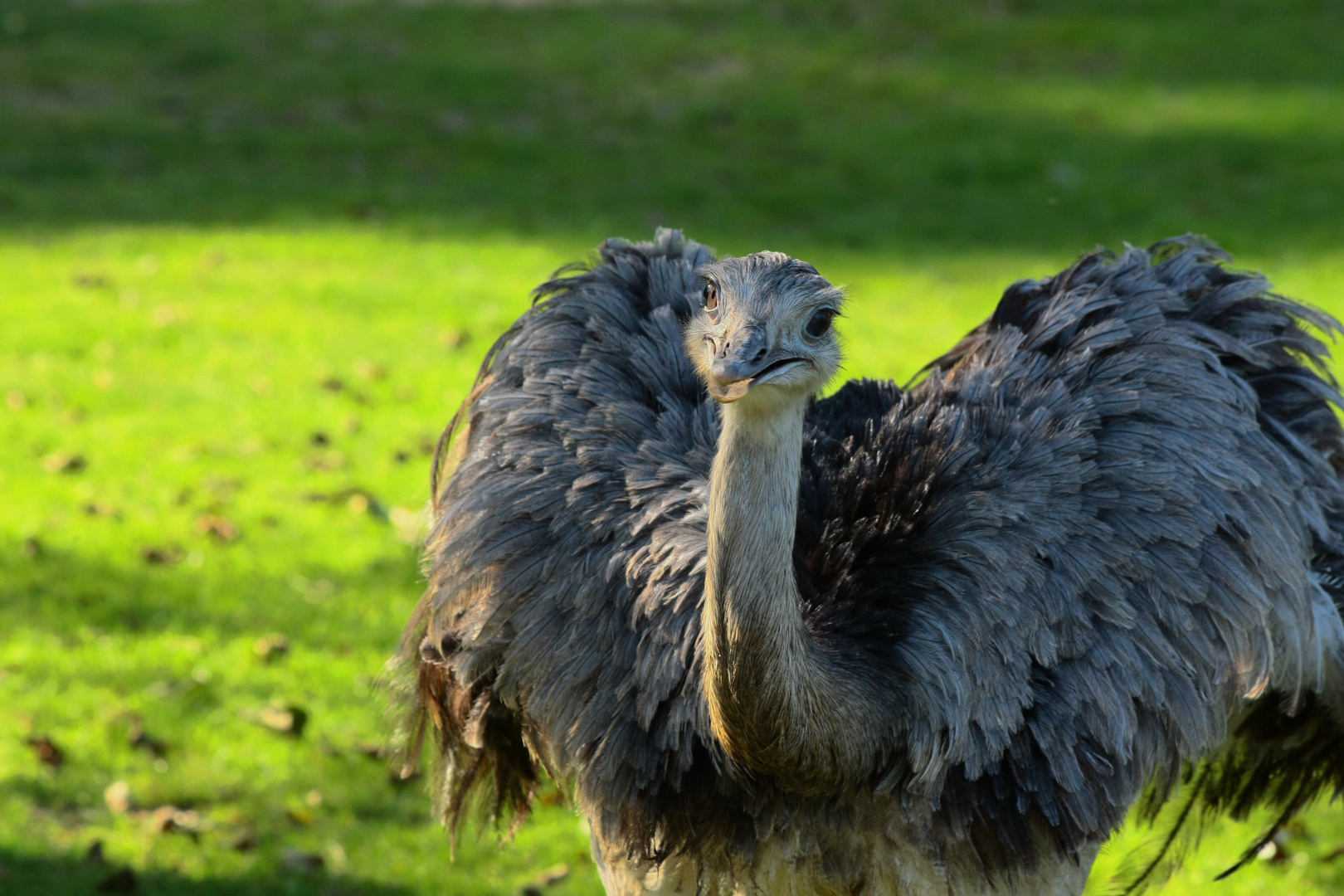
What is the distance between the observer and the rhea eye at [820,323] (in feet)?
9.48

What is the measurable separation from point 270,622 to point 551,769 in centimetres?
275

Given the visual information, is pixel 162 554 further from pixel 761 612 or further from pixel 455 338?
pixel 761 612

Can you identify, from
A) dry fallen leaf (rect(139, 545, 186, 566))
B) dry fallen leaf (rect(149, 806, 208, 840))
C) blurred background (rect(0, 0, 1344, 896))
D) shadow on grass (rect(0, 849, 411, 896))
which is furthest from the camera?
dry fallen leaf (rect(139, 545, 186, 566))

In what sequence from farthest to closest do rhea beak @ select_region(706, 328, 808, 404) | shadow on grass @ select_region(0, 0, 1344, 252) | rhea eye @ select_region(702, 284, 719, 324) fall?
shadow on grass @ select_region(0, 0, 1344, 252)
rhea eye @ select_region(702, 284, 719, 324)
rhea beak @ select_region(706, 328, 808, 404)

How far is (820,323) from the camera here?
114 inches

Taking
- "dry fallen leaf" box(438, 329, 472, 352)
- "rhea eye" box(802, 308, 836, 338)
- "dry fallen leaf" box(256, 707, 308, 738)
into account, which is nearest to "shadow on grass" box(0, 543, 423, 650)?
"dry fallen leaf" box(256, 707, 308, 738)

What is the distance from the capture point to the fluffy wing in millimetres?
3312

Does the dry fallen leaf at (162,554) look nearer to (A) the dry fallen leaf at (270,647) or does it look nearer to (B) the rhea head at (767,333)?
(A) the dry fallen leaf at (270,647)

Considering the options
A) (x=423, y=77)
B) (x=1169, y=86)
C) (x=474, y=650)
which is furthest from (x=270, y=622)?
(x=1169, y=86)

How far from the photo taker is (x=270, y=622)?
20.1 feet

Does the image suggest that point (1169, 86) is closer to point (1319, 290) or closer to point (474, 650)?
point (1319, 290)

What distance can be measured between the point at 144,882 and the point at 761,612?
276 cm

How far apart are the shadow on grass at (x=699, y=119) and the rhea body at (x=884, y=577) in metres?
6.72

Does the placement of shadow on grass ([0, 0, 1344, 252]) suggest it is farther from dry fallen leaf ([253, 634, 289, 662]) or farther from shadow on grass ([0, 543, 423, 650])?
dry fallen leaf ([253, 634, 289, 662])
